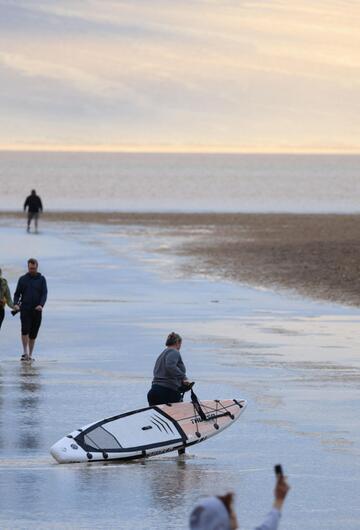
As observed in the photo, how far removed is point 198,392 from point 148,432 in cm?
409

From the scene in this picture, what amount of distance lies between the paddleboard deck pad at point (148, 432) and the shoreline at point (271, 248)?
15.8 m

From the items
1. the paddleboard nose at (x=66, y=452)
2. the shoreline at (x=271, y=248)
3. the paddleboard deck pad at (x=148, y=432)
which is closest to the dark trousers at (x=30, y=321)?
the paddleboard deck pad at (x=148, y=432)

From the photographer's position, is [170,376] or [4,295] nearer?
[170,376]

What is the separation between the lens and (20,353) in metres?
22.8

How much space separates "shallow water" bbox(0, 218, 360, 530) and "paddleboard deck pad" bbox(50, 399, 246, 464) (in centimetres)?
16

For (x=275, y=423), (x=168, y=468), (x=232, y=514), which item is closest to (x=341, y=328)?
(x=275, y=423)

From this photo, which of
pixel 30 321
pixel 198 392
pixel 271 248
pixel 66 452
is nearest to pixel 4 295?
pixel 30 321

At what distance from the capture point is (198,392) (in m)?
18.9

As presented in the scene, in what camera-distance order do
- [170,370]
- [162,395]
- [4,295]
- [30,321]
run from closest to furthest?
[170,370] → [162,395] → [30,321] → [4,295]

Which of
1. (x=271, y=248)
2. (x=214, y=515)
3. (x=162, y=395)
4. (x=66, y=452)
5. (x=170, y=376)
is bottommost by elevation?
(x=66, y=452)

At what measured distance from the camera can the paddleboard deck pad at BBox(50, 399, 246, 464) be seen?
47.5 ft

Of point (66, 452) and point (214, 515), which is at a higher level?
point (214, 515)

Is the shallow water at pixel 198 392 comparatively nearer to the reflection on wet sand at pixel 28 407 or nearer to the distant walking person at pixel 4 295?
the reflection on wet sand at pixel 28 407

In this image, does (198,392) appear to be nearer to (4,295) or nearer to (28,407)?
(28,407)
